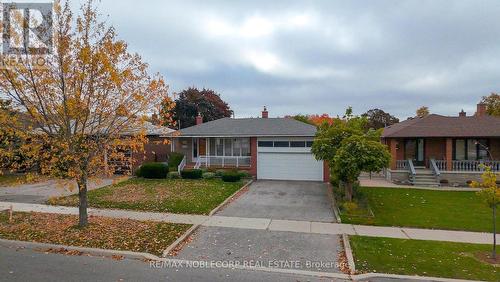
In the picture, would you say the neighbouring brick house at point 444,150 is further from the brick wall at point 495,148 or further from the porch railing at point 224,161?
the porch railing at point 224,161

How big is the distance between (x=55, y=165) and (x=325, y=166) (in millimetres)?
16491

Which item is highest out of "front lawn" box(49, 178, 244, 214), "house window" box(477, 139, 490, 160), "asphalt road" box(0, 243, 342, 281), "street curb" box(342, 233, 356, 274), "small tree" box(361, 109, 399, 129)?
"small tree" box(361, 109, 399, 129)

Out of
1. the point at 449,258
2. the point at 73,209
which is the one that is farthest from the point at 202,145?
the point at 449,258

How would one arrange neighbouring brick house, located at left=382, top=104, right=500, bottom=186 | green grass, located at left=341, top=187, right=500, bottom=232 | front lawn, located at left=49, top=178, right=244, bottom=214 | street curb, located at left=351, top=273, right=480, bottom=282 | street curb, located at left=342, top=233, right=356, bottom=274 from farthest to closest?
1. neighbouring brick house, located at left=382, top=104, right=500, bottom=186
2. front lawn, located at left=49, top=178, right=244, bottom=214
3. green grass, located at left=341, top=187, right=500, bottom=232
4. street curb, located at left=342, top=233, right=356, bottom=274
5. street curb, located at left=351, top=273, right=480, bottom=282

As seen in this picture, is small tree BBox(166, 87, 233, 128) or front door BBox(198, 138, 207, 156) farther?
small tree BBox(166, 87, 233, 128)

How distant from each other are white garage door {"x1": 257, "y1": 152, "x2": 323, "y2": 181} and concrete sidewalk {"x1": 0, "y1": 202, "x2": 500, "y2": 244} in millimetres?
10735

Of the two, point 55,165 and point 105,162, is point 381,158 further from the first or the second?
point 55,165

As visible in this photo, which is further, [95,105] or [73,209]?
[73,209]

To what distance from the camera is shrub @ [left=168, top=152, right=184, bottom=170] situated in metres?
24.5

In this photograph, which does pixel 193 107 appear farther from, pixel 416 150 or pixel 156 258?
pixel 156 258

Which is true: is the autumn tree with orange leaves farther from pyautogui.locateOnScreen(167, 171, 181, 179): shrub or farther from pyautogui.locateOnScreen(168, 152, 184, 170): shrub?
pyautogui.locateOnScreen(168, 152, 184, 170): shrub

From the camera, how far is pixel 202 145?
26188mm

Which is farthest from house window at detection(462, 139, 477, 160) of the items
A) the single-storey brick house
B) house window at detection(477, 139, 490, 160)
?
the single-storey brick house

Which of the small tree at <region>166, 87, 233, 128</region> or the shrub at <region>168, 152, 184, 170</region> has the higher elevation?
the small tree at <region>166, 87, 233, 128</region>
